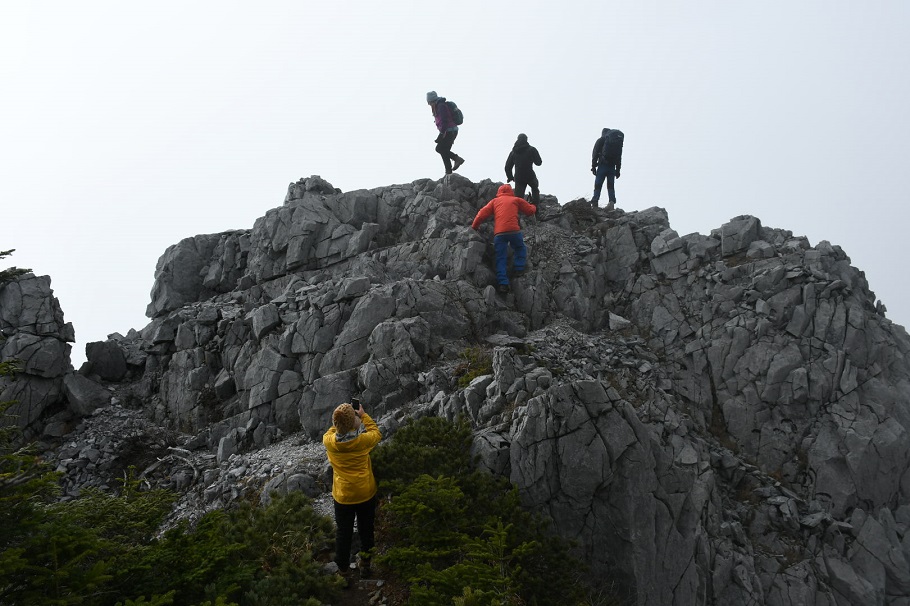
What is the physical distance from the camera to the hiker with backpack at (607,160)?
79.7 ft

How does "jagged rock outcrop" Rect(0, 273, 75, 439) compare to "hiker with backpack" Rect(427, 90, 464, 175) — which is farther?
"hiker with backpack" Rect(427, 90, 464, 175)

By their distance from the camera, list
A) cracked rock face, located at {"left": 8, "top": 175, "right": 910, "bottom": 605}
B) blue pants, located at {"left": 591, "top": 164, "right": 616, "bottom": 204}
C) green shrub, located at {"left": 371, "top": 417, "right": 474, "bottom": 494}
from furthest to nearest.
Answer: blue pants, located at {"left": 591, "top": 164, "right": 616, "bottom": 204}, cracked rock face, located at {"left": 8, "top": 175, "right": 910, "bottom": 605}, green shrub, located at {"left": 371, "top": 417, "right": 474, "bottom": 494}

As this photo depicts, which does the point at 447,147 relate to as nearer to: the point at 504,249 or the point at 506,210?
the point at 506,210

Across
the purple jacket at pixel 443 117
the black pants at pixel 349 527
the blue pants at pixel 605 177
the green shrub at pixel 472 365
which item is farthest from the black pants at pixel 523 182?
the black pants at pixel 349 527

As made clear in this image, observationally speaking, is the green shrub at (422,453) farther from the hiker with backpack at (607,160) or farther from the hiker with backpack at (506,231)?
the hiker with backpack at (607,160)

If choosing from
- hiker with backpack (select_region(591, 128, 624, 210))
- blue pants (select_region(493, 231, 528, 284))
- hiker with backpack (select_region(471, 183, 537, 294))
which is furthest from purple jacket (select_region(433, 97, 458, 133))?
blue pants (select_region(493, 231, 528, 284))

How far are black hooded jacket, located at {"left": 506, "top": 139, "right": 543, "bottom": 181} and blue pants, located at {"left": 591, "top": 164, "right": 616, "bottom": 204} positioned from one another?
358 centimetres

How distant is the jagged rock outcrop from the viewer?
56.1 ft

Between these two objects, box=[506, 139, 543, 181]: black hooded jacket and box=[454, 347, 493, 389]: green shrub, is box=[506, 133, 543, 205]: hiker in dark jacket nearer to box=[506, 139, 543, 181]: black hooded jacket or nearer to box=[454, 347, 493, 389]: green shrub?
box=[506, 139, 543, 181]: black hooded jacket

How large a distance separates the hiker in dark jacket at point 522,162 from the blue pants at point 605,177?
358 cm

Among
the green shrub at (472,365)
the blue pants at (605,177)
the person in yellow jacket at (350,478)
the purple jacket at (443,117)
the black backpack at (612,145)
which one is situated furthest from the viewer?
the blue pants at (605,177)

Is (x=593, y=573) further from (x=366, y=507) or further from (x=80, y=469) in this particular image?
(x=80, y=469)

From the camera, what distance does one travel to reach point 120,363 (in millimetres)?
20016

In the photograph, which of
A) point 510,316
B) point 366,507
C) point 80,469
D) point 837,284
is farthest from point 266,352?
point 837,284
